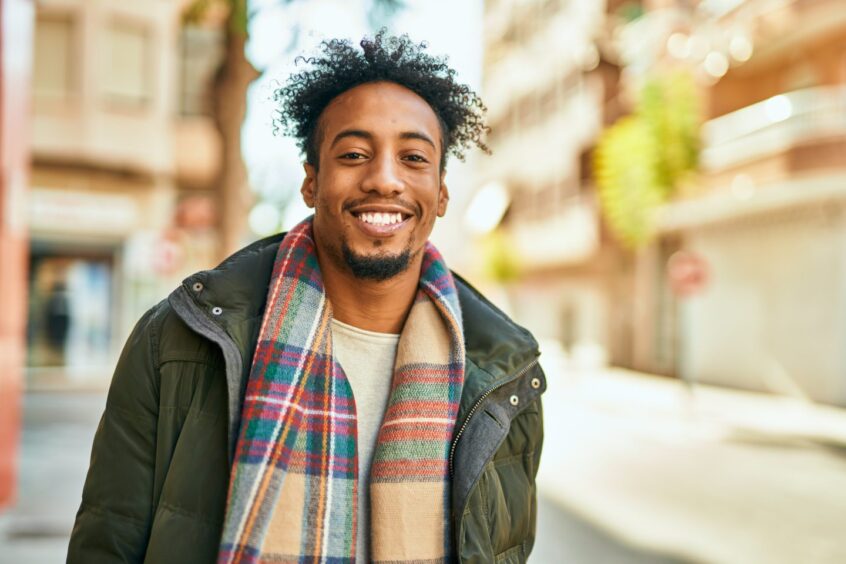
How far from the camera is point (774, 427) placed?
14477mm

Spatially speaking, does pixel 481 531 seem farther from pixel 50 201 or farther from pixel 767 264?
pixel 50 201

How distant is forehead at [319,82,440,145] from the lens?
2311 mm

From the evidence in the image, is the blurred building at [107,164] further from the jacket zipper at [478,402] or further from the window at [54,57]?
the jacket zipper at [478,402]

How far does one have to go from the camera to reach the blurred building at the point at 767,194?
1806 cm

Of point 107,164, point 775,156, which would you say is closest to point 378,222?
point 775,156

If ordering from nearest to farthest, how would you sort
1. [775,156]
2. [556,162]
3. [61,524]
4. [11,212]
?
[61,524] → [11,212] → [775,156] → [556,162]

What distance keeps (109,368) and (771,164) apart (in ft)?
49.3

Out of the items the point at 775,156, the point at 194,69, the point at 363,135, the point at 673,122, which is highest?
the point at 194,69

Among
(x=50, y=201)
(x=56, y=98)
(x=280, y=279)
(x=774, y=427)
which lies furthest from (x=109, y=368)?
(x=280, y=279)

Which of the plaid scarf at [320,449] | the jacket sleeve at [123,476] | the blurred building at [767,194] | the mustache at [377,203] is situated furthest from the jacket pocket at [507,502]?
the blurred building at [767,194]

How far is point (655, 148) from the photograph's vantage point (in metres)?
20.6

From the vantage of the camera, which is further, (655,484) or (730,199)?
(730,199)

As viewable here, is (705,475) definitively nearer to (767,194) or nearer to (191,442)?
(191,442)

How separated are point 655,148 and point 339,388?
19.4 m
